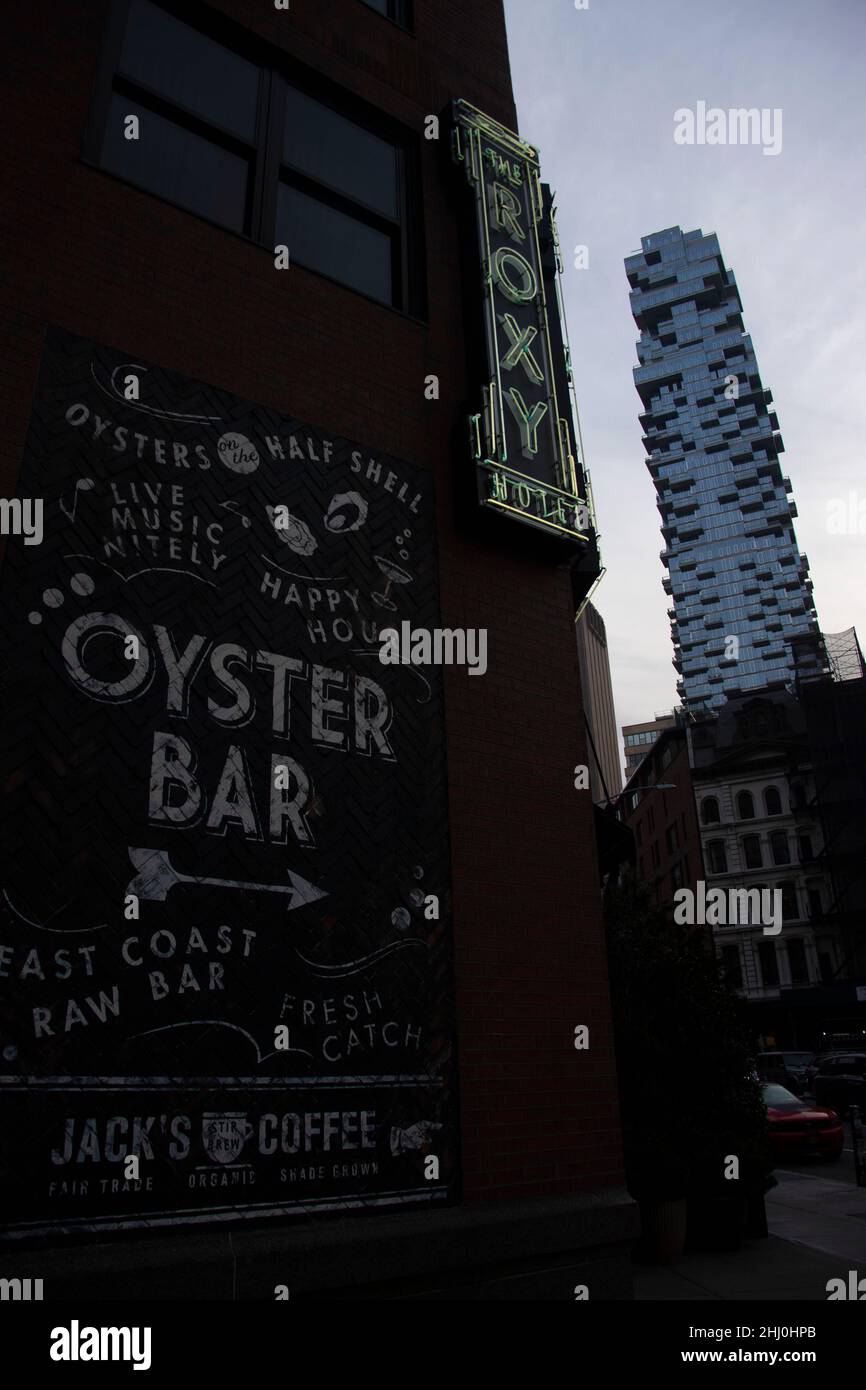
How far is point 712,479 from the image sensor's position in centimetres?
14850

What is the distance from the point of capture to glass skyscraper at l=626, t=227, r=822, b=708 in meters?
136

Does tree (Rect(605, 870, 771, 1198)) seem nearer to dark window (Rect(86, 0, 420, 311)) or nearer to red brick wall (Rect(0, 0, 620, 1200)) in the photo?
red brick wall (Rect(0, 0, 620, 1200))

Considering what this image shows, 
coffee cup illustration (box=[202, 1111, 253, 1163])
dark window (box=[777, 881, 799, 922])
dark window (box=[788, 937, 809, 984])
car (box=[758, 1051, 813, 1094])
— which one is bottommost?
car (box=[758, 1051, 813, 1094])

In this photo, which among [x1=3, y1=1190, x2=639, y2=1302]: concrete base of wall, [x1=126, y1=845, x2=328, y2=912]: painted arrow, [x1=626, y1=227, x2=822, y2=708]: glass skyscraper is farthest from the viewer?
[x1=626, y1=227, x2=822, y2=708]: glass skyscraper

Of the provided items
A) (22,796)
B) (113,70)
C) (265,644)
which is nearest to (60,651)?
(22,796)

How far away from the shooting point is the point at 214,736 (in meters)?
6.45

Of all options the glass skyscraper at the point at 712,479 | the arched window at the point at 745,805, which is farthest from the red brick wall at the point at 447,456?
the glass skyscraper at the point at 712,479

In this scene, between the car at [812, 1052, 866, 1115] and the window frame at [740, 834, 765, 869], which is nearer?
the car at [812, 1052, 866, 1115]

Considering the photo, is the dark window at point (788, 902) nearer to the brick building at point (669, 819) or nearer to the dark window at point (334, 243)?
the brick building at point (669, 819)

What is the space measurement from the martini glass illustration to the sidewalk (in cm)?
656

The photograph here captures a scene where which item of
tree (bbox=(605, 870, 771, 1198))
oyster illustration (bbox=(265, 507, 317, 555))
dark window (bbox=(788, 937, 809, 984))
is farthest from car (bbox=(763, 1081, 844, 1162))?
dark window (bbox=(788, 937, 809, 984))

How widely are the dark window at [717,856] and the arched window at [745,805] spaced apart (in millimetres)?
2166
